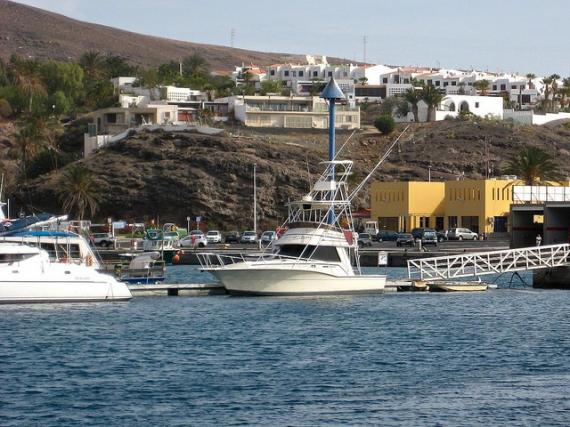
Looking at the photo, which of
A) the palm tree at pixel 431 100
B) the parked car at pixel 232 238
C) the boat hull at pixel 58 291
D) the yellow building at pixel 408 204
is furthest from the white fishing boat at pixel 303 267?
the palm tree at pixel 431 100

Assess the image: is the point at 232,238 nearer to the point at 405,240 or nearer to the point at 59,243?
the point at 405,240

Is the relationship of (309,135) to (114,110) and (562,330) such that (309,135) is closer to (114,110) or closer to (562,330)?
(114,110)

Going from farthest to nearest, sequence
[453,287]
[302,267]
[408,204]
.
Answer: [408,204] < [453,287] < [302,267]

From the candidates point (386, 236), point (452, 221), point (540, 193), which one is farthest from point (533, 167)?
point (540, 193)

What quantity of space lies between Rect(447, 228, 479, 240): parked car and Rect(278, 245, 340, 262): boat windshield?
55381 mm

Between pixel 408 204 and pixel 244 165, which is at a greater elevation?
pixel 244 165

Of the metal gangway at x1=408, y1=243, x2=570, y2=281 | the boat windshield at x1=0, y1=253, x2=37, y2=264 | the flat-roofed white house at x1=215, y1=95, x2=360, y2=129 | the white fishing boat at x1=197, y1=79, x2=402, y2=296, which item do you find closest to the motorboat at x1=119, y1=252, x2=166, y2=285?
the white fishing boat at x1=197, y1=79, x2=402, y2=296

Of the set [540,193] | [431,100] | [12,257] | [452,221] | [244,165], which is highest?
[431,100]

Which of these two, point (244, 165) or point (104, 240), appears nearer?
point (104, 240)

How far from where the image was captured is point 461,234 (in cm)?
12319

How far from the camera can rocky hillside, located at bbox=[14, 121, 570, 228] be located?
147125mm

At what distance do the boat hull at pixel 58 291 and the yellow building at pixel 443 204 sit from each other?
70059 millimetres

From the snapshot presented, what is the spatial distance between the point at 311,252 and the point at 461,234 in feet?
185

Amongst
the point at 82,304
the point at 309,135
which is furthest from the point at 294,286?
the point at 309,135
